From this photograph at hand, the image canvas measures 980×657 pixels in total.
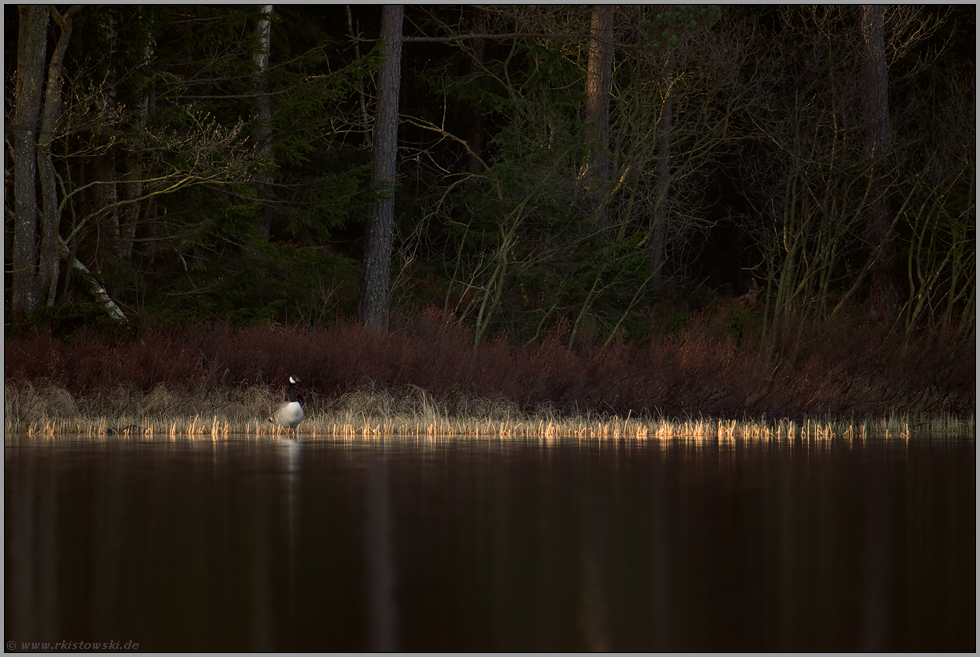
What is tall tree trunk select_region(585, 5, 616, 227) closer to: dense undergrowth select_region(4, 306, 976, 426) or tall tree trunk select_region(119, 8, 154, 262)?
dense undergrowth select_region(4, 306, 976, 426)

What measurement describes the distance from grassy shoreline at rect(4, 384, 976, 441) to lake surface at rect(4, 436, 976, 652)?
315 centimetres

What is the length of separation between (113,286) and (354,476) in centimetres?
1067

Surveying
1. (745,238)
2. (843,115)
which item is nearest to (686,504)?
(843,115)

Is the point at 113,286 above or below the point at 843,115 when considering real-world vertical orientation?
below

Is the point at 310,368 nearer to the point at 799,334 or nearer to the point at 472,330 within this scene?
the point at 472,330

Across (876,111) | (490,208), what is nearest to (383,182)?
(490,208)

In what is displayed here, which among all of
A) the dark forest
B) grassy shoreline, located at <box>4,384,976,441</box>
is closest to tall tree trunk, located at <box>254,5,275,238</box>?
the dark forest

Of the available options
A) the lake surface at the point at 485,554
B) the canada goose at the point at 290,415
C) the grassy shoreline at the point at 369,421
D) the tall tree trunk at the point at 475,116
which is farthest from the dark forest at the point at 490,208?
the lake surface at the point at 485,554

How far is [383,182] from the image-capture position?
2094cm

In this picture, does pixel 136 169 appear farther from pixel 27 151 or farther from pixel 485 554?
pixel 485 554

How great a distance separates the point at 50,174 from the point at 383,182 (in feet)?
19.6

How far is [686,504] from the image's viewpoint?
816 cm

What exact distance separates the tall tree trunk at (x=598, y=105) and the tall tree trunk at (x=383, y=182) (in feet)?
12.6

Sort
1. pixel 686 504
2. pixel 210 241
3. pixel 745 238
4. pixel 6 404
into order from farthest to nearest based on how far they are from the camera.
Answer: pixel 745 238 < pixel 210 241 < pixel 6 404 < pixel 686 504
